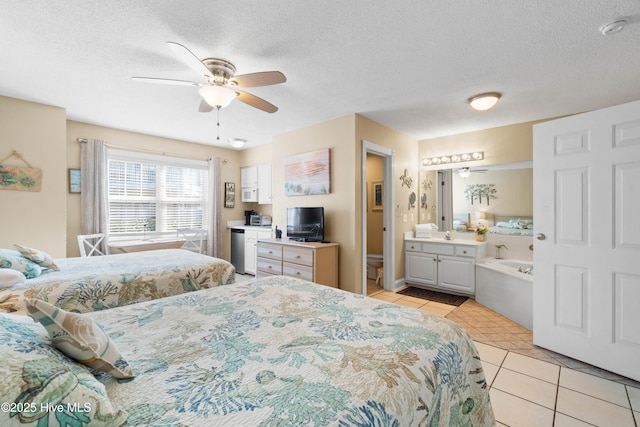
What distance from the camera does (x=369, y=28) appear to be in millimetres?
1936

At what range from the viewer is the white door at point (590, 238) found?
6.60 feet

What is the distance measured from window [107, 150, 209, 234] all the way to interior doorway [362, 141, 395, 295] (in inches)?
128

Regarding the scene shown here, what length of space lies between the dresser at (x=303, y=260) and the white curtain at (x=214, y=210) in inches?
66.1

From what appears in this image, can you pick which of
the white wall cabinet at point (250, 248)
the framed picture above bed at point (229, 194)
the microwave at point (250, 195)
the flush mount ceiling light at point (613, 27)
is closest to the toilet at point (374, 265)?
the white wall cabinet at point (250, 248)

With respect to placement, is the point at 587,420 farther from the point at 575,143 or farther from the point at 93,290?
the point at 93,290

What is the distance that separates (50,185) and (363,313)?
161 inches

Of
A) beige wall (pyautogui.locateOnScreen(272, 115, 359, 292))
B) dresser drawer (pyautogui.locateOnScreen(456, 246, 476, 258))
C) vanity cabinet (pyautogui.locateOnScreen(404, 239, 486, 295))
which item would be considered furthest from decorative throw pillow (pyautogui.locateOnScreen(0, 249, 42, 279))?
dresser drawer (pyautogui.locateOnScreen(456, 246, 476, 258))

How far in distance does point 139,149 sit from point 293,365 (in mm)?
4873

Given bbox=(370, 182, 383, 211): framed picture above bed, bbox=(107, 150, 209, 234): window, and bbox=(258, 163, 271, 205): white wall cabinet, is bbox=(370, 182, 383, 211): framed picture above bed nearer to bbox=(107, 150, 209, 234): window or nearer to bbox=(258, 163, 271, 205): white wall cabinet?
bbox=(258, 163, 271, 205): white wall cabinet

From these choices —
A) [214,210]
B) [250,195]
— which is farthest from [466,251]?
[214,210]

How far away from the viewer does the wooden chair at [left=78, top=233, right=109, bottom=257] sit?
3.70 meters

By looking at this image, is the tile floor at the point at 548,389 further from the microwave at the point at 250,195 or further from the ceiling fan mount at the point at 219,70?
the microwave at the point at 250,195

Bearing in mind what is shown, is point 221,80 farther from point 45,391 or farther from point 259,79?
point 45,391

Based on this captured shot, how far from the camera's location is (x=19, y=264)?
201 centimetres
